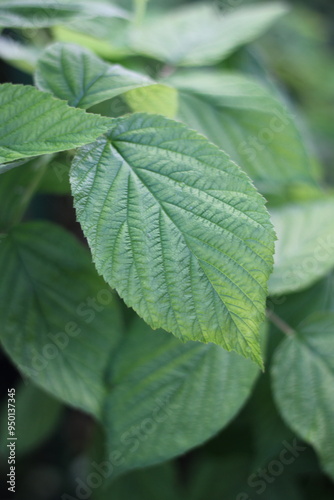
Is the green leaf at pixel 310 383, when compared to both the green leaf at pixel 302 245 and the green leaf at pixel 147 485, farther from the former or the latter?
the green leaf at pixel 147 485

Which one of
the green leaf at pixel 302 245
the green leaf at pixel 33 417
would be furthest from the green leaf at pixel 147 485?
the green leaf at pixel 302 245

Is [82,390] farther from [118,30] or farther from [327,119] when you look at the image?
[327,119]

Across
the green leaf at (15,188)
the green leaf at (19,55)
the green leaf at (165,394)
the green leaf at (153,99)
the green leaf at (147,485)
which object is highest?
the green leaf at (19,55)

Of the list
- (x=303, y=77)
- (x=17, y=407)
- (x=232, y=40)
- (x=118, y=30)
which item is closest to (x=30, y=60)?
(x=118, y=30)

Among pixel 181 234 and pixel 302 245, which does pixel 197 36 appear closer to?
pixel 302 245

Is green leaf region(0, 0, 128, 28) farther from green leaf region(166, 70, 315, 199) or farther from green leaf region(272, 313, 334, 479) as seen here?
green leaf region(272, 313, 334, 479)

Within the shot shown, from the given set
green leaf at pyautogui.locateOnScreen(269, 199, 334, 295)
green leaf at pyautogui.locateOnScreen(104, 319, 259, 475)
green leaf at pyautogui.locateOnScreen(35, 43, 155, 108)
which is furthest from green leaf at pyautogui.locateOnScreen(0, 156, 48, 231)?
green leaf at pyautogui.locateOnScreen(269, 199, 334, 295)

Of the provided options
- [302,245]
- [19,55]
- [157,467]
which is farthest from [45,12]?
[157,467]
